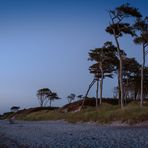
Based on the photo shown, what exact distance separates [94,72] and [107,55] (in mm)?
5909

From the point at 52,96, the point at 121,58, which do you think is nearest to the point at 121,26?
the point at 121,58

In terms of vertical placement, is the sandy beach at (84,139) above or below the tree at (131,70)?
below

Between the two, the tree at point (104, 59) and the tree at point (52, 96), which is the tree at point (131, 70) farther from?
the tree at point (52, 96)

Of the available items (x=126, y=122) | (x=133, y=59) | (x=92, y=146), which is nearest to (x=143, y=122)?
(x=126, y=122)

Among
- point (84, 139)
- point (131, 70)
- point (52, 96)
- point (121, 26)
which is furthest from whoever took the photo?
point (52, 96)

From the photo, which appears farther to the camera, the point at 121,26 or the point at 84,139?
the point at 121,26

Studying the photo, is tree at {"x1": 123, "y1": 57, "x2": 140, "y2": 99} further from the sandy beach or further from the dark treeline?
the sandy beach

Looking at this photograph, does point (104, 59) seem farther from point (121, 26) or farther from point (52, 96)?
point (52, 96)

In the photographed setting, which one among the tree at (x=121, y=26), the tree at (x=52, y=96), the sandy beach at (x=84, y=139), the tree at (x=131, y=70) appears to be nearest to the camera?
the sandy beach at (x=84, y=139)

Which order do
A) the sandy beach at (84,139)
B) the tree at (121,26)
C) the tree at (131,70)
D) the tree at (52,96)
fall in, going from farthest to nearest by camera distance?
1. the tree at (52,96)
2. the tree at (131,70)
3. the tree at (121,26)
4. the sandy beach at (84,139)

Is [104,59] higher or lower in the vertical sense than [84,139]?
higher

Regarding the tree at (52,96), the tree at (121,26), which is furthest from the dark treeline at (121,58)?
the tree at (52,96)

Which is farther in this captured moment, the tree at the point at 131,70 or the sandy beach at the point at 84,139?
the tree at the point at 131,70

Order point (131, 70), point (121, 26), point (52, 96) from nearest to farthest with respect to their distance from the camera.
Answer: point (121, 26) → point (131, 70) → point (52, 96)
